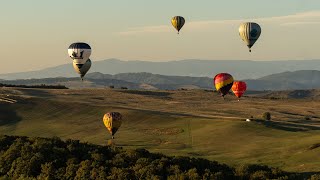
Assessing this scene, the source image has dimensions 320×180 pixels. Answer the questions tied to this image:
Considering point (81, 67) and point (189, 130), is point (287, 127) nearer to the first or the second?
point (189, 130)

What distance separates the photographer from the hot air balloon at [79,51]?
309 feet

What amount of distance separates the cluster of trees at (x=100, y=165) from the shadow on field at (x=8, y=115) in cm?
6213

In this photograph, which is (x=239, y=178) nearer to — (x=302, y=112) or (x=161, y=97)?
(x=302, y=112)

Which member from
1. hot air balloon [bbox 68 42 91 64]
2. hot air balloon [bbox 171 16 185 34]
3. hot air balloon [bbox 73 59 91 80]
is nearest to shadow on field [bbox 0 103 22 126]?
hot air balloon [bbox 73 59 91 80]

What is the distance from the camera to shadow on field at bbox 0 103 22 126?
105m

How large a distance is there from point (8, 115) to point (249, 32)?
46.6m

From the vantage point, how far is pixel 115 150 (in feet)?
137

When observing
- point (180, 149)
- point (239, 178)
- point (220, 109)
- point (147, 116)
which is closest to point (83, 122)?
point (147, 116)

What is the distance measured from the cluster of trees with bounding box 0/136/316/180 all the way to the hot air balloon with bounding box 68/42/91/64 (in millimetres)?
50135

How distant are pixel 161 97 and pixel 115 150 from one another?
12763 centimetres

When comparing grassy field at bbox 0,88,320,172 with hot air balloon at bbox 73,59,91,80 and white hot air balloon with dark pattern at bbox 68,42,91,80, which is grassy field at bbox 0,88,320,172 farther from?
white hot air balloon with dark pattern at bbox 68,42,91,80

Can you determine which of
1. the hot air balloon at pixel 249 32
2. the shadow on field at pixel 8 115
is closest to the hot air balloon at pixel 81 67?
the shadow on field at pixel 8 115

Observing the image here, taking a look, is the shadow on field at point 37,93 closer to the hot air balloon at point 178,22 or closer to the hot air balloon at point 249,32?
the hot air balloon at point 178,22

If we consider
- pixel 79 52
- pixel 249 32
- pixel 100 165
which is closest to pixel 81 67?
pixel 79 52
